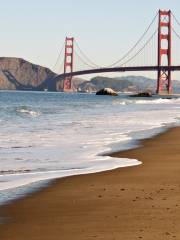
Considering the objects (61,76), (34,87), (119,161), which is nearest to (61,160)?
(119,161)

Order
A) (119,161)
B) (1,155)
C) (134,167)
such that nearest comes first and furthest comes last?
(134,167), (119,161), (1,155)

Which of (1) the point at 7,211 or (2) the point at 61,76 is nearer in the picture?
(1) the point at 7,211

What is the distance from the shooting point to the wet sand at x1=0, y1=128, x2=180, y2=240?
17.0 feet

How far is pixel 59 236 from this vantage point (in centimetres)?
512

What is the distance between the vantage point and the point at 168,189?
742 cm

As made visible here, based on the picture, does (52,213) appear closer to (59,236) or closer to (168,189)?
(59,236)

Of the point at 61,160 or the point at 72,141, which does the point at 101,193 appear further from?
the point at 72,141

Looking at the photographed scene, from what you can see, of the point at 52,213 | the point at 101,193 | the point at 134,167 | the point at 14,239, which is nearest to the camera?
the point at 14,239

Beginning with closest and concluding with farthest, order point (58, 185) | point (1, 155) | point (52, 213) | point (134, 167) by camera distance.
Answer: point (52, 213), point (58, 185), point (134, 167), point (1, 155)

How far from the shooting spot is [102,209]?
6.27 m

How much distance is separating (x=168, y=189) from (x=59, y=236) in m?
2.59

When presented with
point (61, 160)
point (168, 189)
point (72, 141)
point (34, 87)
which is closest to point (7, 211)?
point (168, 189)

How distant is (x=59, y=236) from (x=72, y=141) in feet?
34.1

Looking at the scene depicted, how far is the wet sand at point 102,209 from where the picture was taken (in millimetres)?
5195
